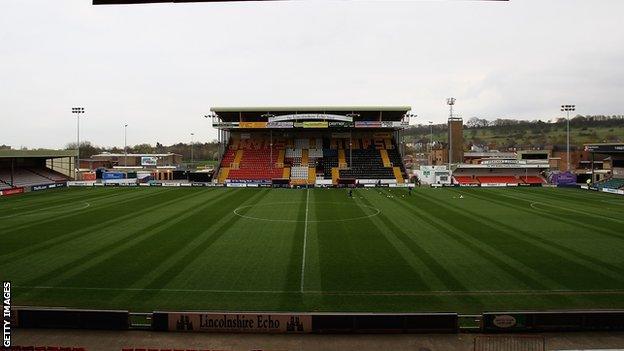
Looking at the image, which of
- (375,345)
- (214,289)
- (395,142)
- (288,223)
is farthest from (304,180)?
(375,345)

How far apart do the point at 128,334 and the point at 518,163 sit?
75197 millimetres

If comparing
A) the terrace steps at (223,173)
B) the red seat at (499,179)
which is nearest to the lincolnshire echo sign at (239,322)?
the terrace steps at (223,173)

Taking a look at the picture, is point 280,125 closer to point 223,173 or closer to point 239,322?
point 223,173

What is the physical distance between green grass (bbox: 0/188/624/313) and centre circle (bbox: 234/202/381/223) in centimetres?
17

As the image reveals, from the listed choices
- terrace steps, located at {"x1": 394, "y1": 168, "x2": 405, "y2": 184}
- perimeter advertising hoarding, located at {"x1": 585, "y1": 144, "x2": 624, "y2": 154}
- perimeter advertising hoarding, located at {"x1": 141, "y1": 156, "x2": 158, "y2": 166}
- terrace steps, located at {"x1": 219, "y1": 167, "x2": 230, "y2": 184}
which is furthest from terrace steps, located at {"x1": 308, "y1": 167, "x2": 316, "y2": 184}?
perimeter advertising hoarding, located at {"x1": 141, "y1": 156, "x2": 158, "y2": 166}

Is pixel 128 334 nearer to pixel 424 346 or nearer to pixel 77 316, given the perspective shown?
pixel 77 316

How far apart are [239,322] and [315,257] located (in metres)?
8.82

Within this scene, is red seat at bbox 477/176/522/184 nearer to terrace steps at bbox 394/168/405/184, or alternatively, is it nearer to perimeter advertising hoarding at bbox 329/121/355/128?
terrace steps at bbox 394/168/405/184

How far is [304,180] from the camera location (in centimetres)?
6675

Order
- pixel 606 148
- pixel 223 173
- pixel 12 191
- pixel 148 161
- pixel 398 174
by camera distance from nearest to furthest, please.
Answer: pixel 12 191 < pixel 606 148 < pixel 398 174 < pixel 223 173 < pixel 148 161

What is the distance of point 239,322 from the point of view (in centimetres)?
1349

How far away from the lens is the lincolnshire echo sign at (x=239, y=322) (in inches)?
529

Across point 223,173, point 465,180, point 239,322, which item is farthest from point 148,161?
point 239,322

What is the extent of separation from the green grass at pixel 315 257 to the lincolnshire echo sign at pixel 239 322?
1.63 meters
